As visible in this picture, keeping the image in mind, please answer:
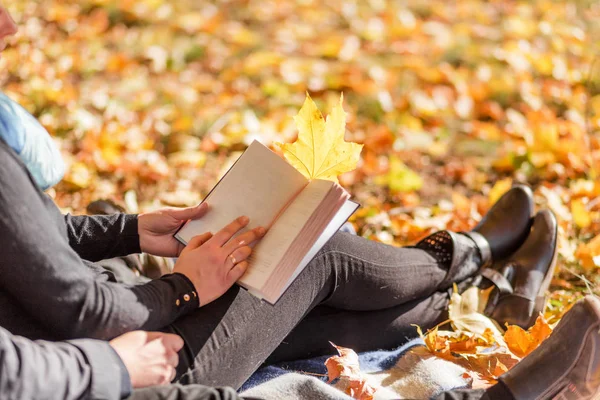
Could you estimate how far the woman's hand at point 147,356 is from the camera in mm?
1227

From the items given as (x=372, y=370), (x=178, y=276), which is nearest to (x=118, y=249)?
(x=178, y=276)

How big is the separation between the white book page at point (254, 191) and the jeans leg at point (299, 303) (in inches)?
6.3

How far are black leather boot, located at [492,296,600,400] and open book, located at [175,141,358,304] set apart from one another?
505 mm

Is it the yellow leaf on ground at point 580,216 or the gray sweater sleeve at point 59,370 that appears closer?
the gray sweater sleeve at point 59,370

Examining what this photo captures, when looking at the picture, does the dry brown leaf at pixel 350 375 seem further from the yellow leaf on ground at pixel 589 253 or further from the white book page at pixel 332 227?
the yellow leaf on ground at pixel 589 253

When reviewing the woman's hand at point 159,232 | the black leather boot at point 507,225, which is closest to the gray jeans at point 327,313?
the black leather boot at point 507,225

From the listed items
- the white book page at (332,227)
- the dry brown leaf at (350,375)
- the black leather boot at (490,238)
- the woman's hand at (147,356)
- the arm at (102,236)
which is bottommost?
the dry brown leaf at (350,375)

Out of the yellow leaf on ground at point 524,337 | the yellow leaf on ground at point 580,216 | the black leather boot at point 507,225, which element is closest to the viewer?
the yellow leaf on ground at point 524,337

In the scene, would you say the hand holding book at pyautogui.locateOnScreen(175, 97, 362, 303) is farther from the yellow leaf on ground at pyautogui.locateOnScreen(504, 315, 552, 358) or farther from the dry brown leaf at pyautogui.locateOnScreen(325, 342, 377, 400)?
the yellow leaf on ground at pyautogui.locateOnScreen(504, 315, 552, 358)

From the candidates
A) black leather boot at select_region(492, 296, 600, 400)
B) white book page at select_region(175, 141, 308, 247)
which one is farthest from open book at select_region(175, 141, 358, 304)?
black leather boot at select_region(492, 296, 600, 400)

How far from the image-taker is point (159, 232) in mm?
1623

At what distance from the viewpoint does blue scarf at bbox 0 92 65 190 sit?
3.88 ft

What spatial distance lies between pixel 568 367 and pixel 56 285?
3.42 ft

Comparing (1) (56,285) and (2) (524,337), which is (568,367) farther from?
(1) (56,285)
